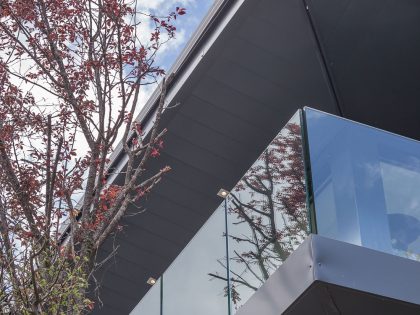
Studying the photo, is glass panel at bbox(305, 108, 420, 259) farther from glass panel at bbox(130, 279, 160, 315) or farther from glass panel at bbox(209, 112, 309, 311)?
glass panel at bbox(130, 279, 160, 315)

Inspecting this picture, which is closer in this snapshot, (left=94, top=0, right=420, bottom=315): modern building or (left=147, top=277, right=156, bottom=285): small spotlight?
(left=94, top=0, right=420, bottom=315): modern building

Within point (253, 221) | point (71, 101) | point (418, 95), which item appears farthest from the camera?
point (418, 95)

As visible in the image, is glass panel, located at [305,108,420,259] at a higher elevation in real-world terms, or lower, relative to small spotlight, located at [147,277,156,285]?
lower

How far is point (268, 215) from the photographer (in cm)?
656

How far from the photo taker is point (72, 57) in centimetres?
813

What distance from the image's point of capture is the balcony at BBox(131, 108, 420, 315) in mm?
5512

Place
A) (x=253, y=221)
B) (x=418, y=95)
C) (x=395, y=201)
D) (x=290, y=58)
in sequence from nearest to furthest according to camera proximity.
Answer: (x=395, y=201) < (x=253, y=221) < (x=290, y=58) < (x=418, y=95)

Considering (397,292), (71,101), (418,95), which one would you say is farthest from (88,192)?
(418,95)

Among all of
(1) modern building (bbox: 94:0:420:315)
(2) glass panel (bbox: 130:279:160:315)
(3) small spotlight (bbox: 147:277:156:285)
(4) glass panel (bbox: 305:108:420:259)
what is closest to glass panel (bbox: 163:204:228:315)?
(1) modern building (bbox: 94:0:420:315)

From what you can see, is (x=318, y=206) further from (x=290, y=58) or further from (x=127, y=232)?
(x=127, y=232)

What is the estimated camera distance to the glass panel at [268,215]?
6.06 meters

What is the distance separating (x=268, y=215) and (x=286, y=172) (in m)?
0.45

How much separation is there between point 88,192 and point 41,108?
4.45ft

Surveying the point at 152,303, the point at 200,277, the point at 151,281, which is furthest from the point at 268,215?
the point at 151,281
